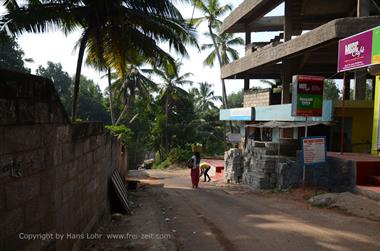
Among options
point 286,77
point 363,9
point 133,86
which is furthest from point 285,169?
point 133,86

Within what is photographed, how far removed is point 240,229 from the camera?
312 inches

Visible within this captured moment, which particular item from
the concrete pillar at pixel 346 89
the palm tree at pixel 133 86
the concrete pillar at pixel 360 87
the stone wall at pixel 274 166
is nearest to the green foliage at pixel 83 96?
the palm tree at pixel 133 86

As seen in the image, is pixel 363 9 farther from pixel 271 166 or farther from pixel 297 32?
pixel 297 32

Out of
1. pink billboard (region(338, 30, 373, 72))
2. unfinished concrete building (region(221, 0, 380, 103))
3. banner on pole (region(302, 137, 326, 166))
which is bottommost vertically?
banner on pole (region(302, 137, 326, 166))

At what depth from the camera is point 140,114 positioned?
45375 millimetres

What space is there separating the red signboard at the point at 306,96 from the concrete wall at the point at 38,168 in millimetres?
8316

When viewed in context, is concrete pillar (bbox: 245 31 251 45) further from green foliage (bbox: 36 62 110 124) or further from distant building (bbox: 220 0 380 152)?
green foliage (bbox: 36 62 110 124)

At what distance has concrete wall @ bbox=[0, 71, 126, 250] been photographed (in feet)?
11.9

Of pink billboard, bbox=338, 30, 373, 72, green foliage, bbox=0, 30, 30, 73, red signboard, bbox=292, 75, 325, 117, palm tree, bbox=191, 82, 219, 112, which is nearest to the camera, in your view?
pink billboard, bbox=338, 30, 373, 72

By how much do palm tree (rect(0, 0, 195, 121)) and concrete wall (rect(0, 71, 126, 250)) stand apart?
20.5ft

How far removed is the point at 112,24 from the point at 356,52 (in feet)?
25.4

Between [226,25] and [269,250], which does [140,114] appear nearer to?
[226,25]

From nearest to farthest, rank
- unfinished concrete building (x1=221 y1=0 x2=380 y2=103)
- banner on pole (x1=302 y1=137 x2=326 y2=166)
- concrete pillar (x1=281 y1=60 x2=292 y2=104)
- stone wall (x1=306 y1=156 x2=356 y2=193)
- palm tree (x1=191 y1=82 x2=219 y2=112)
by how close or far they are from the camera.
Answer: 1. banner on pole (x1=302 y1=137 x2=326 y2=166)
2. stone wall (x1=306 y1=156 x2=356 y2=193)
3. unfinished concrete building (x1=221 y1=0 x2=380 y2=103)
4. concrete pillar (x1=281 y1=60 x2=292 y2=104)
5. palm tree (x1=191 y1=82 x2=219 y2=112)

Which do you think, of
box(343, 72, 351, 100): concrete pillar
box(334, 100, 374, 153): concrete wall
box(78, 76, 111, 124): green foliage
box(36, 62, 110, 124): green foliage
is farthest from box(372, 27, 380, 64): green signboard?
box(78, 76, 111, 124): green foliage
